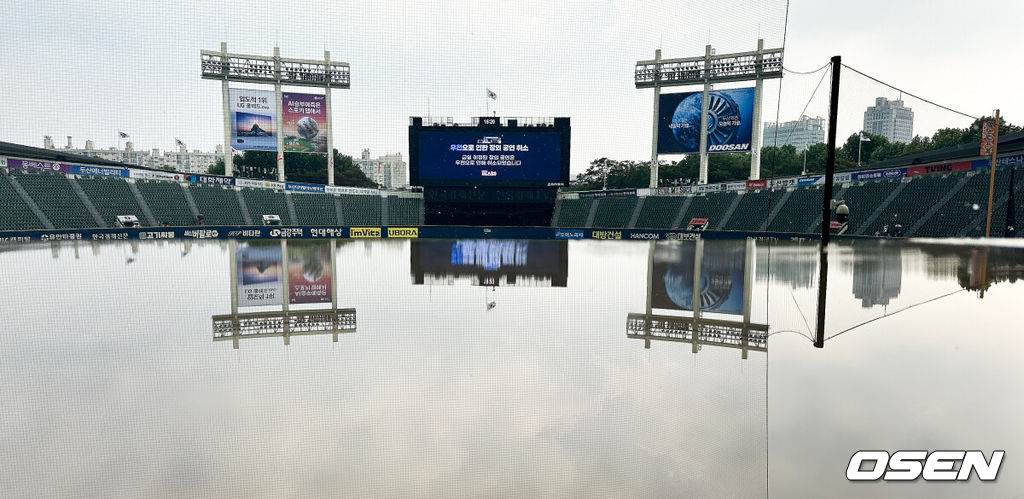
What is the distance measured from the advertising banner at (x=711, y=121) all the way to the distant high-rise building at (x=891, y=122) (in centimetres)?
4396

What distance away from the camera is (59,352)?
292 inches

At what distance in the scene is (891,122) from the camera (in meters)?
65.1

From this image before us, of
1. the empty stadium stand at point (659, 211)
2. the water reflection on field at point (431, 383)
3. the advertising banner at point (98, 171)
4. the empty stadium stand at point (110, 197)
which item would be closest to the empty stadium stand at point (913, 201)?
the empty stadium stand at point (659, 211)

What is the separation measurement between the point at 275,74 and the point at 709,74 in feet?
129

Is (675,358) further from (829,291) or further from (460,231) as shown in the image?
(460,231)

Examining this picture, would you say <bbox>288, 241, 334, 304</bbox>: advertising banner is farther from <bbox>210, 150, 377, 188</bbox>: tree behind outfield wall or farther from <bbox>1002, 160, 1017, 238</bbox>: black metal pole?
<bbox>210, 150, 377, 188</bbox>: tree behind outfield wall

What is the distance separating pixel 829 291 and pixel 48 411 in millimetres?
14229

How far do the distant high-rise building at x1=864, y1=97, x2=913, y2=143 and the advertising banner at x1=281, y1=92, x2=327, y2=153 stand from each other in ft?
246

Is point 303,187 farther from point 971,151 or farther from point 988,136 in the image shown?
point 971,151

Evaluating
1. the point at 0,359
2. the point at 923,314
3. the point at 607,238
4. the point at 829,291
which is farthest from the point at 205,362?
the point at 607,238

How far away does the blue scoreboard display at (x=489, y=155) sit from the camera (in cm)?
3753

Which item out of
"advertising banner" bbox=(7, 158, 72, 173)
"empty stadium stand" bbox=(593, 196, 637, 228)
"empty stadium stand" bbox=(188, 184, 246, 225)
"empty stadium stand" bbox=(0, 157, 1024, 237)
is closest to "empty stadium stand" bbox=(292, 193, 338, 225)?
"empty stadium stand" bbox=(0, 157, 1024, 237)

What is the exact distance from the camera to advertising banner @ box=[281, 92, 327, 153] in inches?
1613

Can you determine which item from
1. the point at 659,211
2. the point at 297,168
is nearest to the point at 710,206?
the point at 659,211
